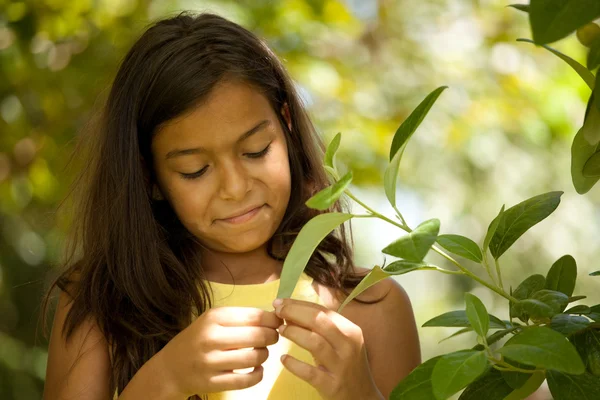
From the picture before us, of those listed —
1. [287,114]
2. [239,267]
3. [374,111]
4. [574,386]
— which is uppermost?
[374,111]

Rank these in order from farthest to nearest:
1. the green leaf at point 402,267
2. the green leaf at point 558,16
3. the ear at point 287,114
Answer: the ear at point 287,114 < the green leaf at point 402,267 < the green leaf at point 558,16

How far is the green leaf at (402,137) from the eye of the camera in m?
0.73

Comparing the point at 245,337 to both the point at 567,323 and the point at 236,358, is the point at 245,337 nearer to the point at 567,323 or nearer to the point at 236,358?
the point at 236,358

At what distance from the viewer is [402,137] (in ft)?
2.45

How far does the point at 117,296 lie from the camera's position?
1.67 m

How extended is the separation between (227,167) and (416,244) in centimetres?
87

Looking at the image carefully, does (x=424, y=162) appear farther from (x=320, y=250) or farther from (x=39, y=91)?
(x=320, y=250)

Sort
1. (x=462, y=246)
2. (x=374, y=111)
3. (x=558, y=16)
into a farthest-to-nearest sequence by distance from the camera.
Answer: (x=374, y=111) → (x=462, y=246) → (x=558, y=16)

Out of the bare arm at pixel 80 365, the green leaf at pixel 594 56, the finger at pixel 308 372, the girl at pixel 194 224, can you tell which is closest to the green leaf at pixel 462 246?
the green leaf at pixel 594 56

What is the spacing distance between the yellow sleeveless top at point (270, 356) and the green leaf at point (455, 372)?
935 millimetres

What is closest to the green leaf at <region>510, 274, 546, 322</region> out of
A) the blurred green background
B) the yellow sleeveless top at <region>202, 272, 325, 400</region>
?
the yellow sleeveless top at <region>202, 272, 325, 400</region>

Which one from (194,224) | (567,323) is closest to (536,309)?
(567,323)

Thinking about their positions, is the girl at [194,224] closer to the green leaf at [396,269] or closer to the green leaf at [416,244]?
the green leaf at [396,269]

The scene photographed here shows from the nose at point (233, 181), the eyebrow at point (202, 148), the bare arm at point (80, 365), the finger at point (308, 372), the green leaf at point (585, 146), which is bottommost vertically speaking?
the finger at point (308, 372)
